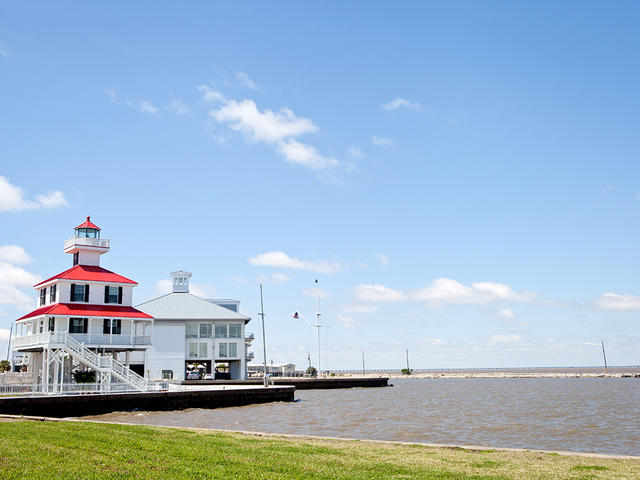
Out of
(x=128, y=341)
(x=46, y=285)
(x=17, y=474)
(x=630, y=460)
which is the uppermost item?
(x=46, y=285)

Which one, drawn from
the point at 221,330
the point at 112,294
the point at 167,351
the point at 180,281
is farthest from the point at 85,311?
the point at 180,281

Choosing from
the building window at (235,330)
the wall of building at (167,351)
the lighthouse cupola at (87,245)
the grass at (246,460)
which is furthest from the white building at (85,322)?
the grass at (246,460)

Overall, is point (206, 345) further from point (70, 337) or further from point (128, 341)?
point (70, 337)

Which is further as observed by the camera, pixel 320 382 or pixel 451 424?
pixel 320 382

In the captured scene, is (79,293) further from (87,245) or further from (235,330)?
(235,330)

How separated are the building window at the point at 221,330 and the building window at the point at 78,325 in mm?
27942

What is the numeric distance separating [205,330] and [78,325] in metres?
28.0

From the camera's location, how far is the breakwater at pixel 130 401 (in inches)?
1361

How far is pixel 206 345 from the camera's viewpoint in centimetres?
7250

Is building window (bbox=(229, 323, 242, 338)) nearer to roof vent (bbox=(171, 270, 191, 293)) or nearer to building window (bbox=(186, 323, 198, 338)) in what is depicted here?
building window (bbox=(186, 323, 198, 338))

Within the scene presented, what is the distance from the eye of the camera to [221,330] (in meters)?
73.1

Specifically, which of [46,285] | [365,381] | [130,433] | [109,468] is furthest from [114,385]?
[365,381]

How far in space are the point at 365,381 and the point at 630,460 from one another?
3239 inches

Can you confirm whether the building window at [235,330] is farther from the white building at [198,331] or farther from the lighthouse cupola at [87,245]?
the lighthouse cupola at [87,245]
